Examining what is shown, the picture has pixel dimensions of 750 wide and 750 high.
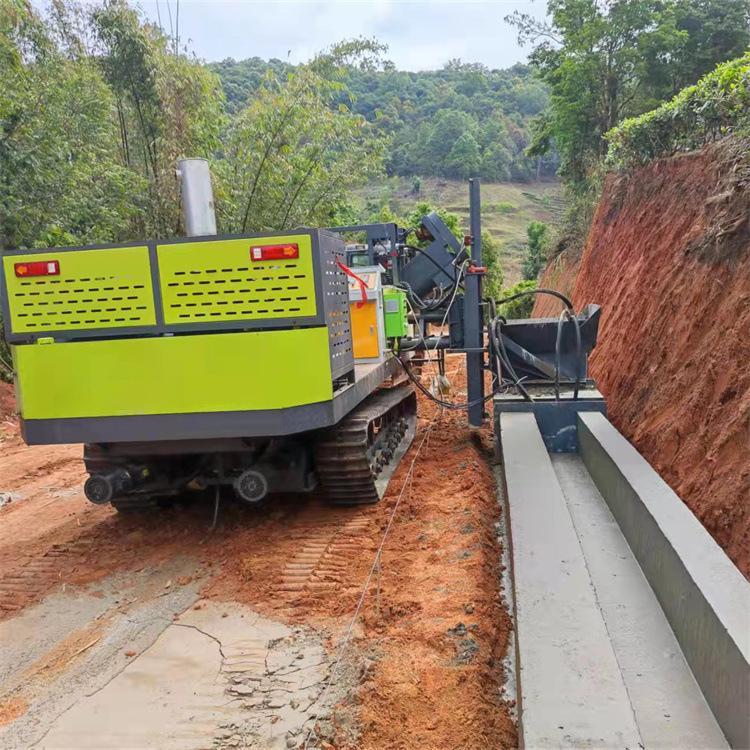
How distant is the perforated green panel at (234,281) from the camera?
4012 mm

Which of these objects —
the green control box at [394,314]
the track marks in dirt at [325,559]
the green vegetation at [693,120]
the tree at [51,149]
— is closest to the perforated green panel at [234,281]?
the track marks in dirt at [325,559]

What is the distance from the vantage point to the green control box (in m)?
6.39

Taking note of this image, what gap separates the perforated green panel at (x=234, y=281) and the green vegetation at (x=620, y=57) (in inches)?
575

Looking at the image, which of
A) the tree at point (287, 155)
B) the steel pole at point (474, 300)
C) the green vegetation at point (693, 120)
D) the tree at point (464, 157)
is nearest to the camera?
the green vegetation at point (693, 120)

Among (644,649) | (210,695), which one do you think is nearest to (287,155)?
(210,695)

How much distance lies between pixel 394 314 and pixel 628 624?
3.94 metres

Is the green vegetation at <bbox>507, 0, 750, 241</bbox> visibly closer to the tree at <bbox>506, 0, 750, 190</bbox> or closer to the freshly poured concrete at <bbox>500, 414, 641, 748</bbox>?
the tree at <bbox>506, 0, 750, 190</bbox>

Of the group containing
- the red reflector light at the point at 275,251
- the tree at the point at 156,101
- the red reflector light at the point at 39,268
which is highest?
the tree at the point at 156,101

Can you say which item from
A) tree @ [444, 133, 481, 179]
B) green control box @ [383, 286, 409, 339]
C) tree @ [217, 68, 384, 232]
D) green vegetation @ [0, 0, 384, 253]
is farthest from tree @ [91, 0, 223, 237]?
tree @ [444, 133, 481, 179]

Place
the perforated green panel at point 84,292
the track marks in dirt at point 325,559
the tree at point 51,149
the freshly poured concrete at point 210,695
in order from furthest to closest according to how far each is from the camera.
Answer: the tree at point 51,149 → the perforated green panel at point 84,292 → the track marks in dirt at point 325,559 → the freshly poured concrete at point 210,695

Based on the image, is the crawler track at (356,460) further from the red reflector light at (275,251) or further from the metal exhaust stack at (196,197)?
the metal exhaust stack at (196,197)

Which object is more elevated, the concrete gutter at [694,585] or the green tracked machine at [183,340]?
the green tracked machine at [183,340]

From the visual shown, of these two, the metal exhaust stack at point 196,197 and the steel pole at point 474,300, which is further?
the steel pole at point 474,300

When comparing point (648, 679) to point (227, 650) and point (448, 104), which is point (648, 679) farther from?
point (448, 104)
